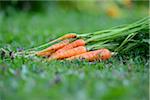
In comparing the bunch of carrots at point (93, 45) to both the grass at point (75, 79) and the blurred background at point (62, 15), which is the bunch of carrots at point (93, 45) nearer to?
the grass at point (75, 79)

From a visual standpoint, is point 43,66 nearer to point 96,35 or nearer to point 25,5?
point 96,35

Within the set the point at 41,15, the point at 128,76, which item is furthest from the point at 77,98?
the point at 41,15

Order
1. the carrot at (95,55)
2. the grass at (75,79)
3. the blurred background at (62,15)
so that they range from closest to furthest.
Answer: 1. the grass at (75,79)
2. the carrot at (95,55)
3. the blurred background at (62,15)

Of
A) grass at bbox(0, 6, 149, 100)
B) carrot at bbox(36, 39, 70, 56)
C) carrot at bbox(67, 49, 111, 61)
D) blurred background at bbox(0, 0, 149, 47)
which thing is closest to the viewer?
grass at bbox(0, 6, 149, 100)

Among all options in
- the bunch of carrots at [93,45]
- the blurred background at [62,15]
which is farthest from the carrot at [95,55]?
the blurred background at [62,15]

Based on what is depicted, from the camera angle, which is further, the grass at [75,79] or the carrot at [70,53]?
the carrot at [70,53]

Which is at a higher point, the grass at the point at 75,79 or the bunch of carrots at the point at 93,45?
the bunch of carrots at the point at 93,45

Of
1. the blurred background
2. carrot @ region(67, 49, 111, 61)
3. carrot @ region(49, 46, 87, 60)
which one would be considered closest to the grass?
carrot @ region(67, 49, 111, 61)

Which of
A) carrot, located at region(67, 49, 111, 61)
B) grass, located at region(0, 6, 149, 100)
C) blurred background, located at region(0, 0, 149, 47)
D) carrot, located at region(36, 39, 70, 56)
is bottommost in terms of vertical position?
grass, located at region(0, 6, 149, 100)

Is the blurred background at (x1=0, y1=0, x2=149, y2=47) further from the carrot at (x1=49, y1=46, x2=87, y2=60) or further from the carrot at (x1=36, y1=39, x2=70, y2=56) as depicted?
the carrot at (x1=49, y1=46, x2=87, y2=60)
